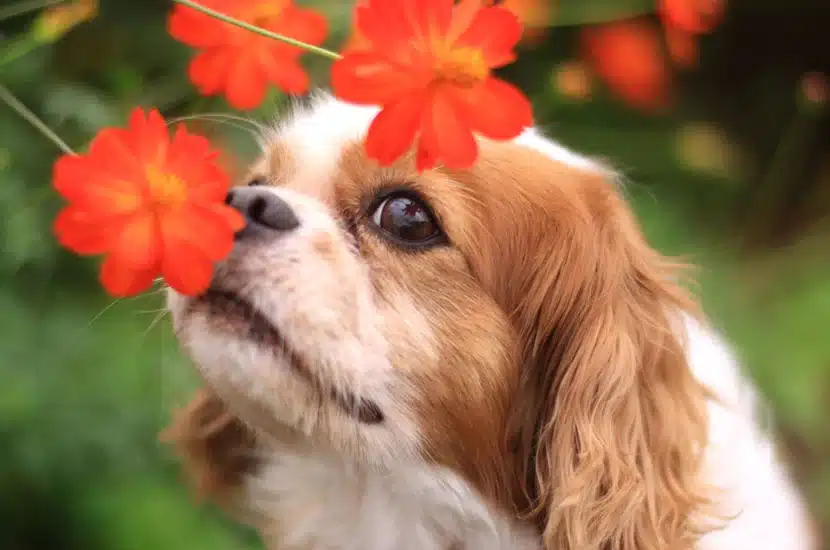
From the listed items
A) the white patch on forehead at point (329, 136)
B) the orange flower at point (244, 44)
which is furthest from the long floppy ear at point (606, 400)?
the orange flower at point (244, 44)

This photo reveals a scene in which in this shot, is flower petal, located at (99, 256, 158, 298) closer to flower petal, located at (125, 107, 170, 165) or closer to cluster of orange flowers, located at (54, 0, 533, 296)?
cluster of orange flowers, located at (54, 0, 533, 296)

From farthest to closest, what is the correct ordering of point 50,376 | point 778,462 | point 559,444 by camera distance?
point 778,462 → point 50,376 → point 559,444

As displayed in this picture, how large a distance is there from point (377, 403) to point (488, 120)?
56 cm

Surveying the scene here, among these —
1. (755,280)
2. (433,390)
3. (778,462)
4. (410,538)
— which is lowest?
(410,538)

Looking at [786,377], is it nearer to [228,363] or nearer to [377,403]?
[377,403]

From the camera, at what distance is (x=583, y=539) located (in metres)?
1.38

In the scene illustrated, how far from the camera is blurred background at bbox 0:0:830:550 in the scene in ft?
5.57

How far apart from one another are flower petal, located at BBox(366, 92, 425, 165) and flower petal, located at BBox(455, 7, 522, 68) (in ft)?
0.23

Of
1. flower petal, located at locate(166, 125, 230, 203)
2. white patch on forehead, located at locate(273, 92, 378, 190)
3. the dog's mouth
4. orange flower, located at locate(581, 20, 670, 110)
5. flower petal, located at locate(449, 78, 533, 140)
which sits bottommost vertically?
flower petal, located at locate(166, 125, 230, 203)

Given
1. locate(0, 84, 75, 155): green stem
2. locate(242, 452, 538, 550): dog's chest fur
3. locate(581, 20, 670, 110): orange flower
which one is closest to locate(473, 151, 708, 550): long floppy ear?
locate(242, 452, 538, 550): dog's chest fur

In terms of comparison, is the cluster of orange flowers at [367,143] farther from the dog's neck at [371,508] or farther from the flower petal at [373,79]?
the dog's neck at [371,508]

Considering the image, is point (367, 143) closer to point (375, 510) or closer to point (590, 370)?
point (590, 370)

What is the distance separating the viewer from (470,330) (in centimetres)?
134

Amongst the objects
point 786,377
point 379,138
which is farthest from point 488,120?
point 786,377
